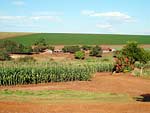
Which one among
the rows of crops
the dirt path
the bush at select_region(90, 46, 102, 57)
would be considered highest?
the dirt path

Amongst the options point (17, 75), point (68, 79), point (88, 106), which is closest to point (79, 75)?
point (68, 79)

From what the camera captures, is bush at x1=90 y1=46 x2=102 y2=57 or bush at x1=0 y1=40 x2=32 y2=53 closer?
bush at x1=0 y1=40 x2=32 y2=53

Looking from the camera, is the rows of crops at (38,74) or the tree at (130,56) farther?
the tree at (130,56)

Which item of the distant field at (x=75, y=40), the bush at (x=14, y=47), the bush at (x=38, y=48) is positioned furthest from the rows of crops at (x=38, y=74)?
the distant field at (x=75, y=40)

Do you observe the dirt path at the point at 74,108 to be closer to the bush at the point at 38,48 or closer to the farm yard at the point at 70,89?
the farm yard at the point at 70,89

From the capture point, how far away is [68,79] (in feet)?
135

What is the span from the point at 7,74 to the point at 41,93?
26.4ft

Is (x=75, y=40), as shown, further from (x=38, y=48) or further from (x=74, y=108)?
(x=74, y=108)

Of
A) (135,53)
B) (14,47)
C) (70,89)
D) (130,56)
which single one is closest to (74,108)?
(70,89)

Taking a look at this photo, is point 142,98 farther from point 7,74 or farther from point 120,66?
point 120,66

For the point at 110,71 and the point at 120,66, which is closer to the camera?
the point at 120,66

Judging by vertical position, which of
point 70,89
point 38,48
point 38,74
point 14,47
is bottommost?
point 38,48

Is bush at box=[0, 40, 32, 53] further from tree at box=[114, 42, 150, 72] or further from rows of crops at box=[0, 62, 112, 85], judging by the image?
rows of crops at box=[0, 62, 112, 85]

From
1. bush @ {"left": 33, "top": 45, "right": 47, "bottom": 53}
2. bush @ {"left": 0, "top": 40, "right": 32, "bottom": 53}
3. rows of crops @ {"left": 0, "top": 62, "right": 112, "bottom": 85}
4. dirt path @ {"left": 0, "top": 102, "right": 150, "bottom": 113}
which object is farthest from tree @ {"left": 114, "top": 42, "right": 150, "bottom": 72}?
bush @ {"left": 33, "top": 45, "right": 47, "bottom": 53}
